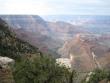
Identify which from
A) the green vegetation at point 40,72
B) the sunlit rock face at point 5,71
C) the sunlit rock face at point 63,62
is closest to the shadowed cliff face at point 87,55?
the sunlit rock face at point 63,62

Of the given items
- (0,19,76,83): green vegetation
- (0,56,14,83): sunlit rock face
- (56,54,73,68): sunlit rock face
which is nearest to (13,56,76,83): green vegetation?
(0,19,76,83): green vegetation

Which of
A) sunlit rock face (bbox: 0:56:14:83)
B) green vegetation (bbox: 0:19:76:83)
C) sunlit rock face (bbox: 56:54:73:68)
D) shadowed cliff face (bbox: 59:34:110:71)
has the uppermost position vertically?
sunlit rock face (bbox: 0:56:14:83)

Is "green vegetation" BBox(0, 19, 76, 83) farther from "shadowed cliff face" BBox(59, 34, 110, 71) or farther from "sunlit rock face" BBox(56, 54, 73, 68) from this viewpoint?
"shadowed cliff face" BBox(59, 34, 110, 71)

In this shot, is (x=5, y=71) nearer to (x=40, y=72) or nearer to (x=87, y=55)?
(x=40, y=72)

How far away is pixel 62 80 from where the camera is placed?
35.4 meters

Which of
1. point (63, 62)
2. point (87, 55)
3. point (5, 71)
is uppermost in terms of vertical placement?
point (5, 71)

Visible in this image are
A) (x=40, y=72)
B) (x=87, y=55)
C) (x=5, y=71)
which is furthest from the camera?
(x=87, y=55)

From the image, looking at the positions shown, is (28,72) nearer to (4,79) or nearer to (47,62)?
(47,62)

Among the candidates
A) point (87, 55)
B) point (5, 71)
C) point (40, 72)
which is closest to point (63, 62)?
point (40, 72)

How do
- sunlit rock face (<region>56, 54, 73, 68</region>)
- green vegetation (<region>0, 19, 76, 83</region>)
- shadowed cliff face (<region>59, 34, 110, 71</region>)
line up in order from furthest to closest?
1. shadowed cliff face (<region>59, 34, 110, 71</region>)
2. sunlit rock face (<region>56, 54, 73, 68</region>)
3. green vegetation (<region>0, 19, 76, 83</region>)

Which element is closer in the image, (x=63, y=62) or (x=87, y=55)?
(x=63, y=62)

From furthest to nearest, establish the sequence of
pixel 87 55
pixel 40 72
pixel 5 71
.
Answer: pixel 87 55 < pixel 40 72 < pixel 5 71

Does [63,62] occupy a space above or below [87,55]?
above

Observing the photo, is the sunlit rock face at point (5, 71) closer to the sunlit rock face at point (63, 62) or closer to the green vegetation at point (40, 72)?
the green vegetation at point (40, 72)
